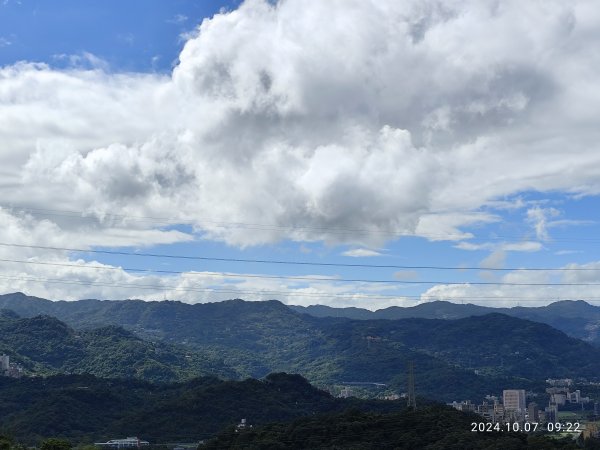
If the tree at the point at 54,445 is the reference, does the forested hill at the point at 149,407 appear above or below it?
below

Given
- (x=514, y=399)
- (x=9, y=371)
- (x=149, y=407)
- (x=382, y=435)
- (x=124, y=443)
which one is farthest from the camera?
(x=514, y=399)

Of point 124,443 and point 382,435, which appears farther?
point 124,443

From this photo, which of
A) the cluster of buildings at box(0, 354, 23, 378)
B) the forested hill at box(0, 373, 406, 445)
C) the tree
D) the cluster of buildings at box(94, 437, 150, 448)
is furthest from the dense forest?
the cluster of buildings at box(0, 354, 23, 378)

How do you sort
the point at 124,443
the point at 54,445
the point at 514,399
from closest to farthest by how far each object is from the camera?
1. the point at 54,445
2. the point at 124,443
3. the point at 514,399

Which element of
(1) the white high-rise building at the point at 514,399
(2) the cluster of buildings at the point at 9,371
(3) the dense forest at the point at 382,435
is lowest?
(1) the white high-rise building at the point at 514,399

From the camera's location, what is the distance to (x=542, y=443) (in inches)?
2790

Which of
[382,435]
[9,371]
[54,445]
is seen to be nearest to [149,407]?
[382,435]

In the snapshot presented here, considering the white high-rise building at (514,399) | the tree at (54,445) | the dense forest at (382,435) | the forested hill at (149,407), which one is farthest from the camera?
the white high-rise building at (514,399)

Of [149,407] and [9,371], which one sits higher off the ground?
[9,371]

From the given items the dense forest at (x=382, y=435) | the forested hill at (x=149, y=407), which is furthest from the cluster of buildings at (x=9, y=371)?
the dense forest at (x=382, y=435)

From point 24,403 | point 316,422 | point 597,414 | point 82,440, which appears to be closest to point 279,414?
point 82,440

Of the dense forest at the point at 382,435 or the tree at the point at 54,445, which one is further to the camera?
the dense forest at the point at 382,435

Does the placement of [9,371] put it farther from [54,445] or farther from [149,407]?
[54,445]

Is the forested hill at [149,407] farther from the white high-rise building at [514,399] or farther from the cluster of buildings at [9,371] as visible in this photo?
the white high-rise building at [514,399]
